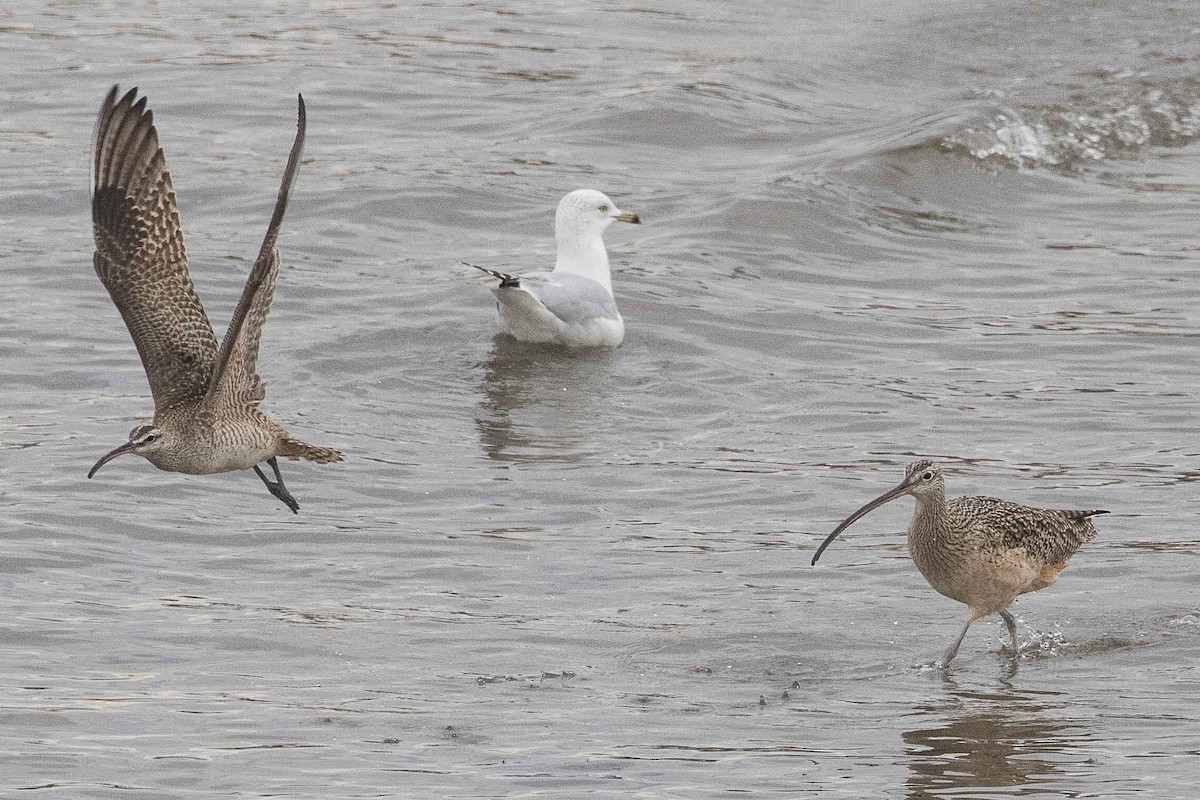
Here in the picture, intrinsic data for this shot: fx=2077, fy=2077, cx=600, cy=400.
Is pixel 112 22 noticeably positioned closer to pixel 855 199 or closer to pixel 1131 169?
pixel 855 199

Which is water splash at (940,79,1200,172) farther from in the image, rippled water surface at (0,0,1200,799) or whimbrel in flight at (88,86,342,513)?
whimbrel in flight at (88,86,342,513)

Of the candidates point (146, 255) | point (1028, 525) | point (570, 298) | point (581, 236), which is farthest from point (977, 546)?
point (581, 236)

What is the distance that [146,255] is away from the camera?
8711 millimetres

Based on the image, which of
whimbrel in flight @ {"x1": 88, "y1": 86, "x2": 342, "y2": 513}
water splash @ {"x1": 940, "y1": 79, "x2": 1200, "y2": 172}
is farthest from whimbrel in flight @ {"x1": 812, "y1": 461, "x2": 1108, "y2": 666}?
water splash @ {"x1": 940, "y1": 79, "x2": 1200, "y2": 172}

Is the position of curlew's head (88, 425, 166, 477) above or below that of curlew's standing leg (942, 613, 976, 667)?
above

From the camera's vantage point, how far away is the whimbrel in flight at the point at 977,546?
841 cm

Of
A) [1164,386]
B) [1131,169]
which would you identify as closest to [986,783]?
[1164,386]

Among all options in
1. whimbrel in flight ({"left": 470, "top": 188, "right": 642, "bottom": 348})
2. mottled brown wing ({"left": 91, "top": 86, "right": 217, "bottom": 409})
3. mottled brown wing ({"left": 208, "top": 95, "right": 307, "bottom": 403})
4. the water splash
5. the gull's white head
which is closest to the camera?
A: mottled brown wing ({"left": 208, "top": 95, "right": 307, "bottom": 403})

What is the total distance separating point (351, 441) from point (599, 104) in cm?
864

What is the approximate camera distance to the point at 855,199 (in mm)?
17281

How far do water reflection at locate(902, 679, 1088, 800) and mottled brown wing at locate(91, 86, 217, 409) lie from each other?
312 centimetres

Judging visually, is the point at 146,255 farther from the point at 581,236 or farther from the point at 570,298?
the point at 581,236

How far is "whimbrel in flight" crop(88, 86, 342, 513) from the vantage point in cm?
797

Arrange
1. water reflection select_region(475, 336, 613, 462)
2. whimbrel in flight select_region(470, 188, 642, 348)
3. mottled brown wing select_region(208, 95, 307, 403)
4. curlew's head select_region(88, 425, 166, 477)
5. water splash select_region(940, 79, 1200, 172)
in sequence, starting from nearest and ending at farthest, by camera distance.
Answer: mottled brown wing select_region(208, 95, 307, 403) < curlew's head select_region(88, 425, 166, 477) < water reflection select_region(475, 336, 613, 462) < whimbrel in flight select_region(470, 188, 642, 348) < water splash select_region(940, 79, 1200, 172)
